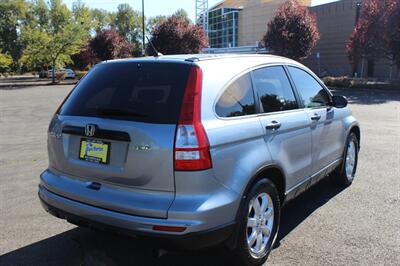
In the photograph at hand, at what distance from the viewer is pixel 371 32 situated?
3023cm

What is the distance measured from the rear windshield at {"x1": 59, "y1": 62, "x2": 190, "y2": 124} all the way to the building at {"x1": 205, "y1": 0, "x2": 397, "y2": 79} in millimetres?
36005

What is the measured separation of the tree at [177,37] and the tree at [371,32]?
47.5 ft

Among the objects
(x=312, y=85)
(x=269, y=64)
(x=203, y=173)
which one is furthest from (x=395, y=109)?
(x=203, y=173)

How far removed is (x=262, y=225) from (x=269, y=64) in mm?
1583

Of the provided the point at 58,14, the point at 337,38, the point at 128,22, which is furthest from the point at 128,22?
the point at 337,38

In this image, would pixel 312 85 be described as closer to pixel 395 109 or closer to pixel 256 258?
pixel 256 258

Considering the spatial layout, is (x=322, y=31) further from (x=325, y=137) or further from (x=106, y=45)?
(x=325, y=137)

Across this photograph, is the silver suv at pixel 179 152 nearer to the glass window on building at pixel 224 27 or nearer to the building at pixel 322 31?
the building at pixel 322 31

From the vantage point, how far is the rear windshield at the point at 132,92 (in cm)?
345

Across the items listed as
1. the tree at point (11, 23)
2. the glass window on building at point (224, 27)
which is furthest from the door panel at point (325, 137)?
the glass window on building at point (224, 27)

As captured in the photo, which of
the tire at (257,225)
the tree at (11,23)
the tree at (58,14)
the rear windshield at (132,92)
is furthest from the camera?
the tree at (11,23)


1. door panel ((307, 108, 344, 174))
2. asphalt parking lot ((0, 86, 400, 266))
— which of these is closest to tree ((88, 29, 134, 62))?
asphalt parking lot ((0, 86, 400, 266))

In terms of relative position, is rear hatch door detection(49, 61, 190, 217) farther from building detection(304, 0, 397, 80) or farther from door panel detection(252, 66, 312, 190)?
building detection(304, 0, 397, 80)

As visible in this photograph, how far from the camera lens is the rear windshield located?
345 cm
